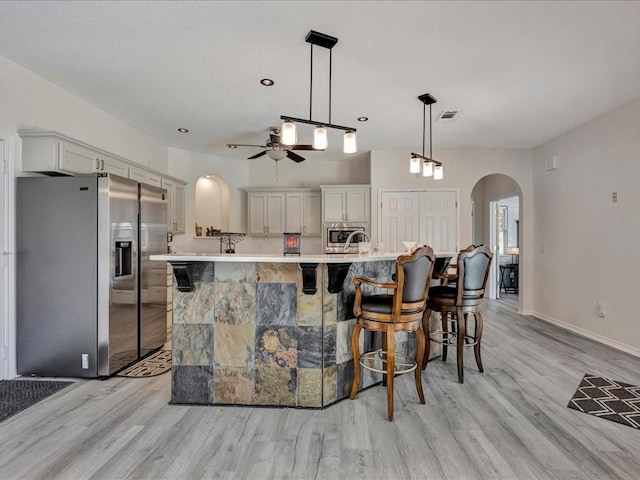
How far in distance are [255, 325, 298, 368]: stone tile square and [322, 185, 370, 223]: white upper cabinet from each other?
3716 mm

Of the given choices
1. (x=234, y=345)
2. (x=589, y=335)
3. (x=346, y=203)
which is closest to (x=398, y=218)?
(x=346, y=203)

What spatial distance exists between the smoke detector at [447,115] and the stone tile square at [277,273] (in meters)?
2.79

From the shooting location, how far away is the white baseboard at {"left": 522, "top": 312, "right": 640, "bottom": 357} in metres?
3.75

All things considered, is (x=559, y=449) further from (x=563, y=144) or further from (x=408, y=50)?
(x=563, y=144)

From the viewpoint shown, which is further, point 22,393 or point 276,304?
point 22,393

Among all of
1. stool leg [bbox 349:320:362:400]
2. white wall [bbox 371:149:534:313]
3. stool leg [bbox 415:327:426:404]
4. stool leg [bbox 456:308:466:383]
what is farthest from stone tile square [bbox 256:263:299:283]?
white wall [bbox 371:149:534:313]

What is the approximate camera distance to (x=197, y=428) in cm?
222

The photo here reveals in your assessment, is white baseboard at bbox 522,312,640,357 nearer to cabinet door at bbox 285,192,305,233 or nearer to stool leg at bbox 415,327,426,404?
stool leg at bbox 415,327,426,404

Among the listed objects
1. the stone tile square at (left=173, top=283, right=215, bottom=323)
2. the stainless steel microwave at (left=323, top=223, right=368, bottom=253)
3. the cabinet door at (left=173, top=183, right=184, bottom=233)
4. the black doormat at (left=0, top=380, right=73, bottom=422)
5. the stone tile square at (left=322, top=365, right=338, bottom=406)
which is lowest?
the black doormat at (left=0, top=380, right=73, bottom=422)

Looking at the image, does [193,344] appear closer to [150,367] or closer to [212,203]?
[150,367]

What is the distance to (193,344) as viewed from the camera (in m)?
2.53

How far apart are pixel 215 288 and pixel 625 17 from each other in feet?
10.9

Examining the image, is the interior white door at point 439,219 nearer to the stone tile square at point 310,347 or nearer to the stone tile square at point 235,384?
the stone tile square at point 310,347

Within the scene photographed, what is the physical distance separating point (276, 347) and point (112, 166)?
2.88 meters
